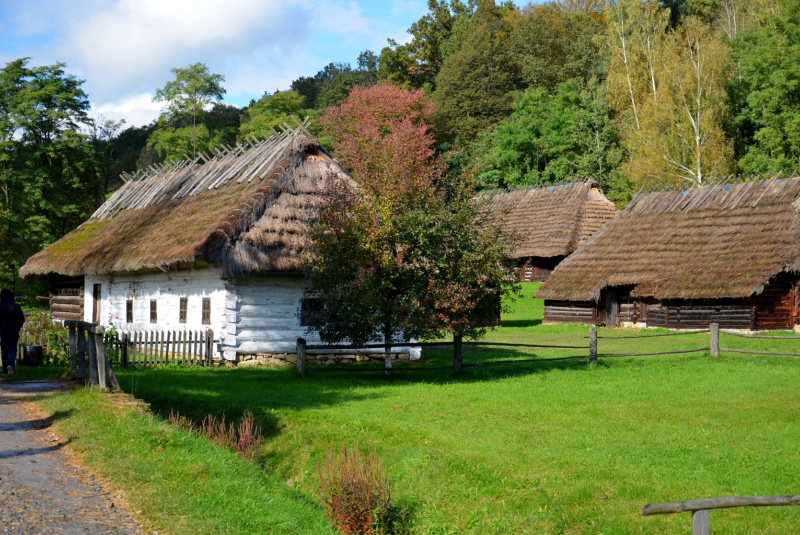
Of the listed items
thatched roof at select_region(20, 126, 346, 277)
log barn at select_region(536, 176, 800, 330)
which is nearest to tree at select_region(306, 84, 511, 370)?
thatched roof at select_region(20, 126, 346, 277)

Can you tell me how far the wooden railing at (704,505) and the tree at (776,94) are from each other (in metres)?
41.0

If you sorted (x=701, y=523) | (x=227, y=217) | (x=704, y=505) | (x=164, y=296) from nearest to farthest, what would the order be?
(x=704, y=505)
(x=701, y=523)
(x=227, y=217)
(x=164, y=296)

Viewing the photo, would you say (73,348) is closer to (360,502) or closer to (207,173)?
(360,502)

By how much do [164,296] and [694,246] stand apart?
66.1ft

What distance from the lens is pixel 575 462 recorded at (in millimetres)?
10289

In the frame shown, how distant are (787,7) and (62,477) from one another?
150 feet

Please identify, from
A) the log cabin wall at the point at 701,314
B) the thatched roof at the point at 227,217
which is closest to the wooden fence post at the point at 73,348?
the thatched roof at the point at 227,217

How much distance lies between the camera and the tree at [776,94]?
140 ft

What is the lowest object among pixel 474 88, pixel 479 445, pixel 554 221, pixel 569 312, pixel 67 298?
pixel 479 445

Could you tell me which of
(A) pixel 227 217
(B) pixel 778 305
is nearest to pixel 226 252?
(A) pixel 227 217

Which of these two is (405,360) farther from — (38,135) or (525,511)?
(38,135)

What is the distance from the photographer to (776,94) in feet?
142

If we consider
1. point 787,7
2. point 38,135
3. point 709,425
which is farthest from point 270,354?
point 787,7

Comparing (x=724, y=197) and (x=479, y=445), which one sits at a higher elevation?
(x=724, y=197)
